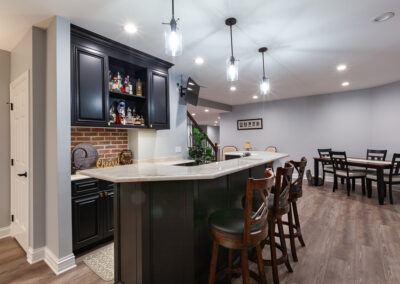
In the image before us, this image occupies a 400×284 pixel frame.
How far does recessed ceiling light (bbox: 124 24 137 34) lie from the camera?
7.31 feet

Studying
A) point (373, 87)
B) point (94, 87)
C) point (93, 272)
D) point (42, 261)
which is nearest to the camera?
point (93, 272)

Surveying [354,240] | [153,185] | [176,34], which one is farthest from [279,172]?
[354,240]

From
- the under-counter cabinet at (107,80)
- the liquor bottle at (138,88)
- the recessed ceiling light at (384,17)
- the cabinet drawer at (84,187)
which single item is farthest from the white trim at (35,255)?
the recessed ceiling light at (384,17)

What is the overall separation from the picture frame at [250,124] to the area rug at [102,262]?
19.5 ft

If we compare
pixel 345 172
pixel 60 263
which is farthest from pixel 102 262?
pixel 345 172

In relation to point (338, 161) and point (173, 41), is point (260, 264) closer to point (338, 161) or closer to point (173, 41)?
point (173, 41)

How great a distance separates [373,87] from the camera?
5.17 meters

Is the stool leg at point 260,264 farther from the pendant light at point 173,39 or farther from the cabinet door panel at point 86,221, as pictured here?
the cabinet door panel at point 86,221

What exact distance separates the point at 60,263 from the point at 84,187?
750 millimetres

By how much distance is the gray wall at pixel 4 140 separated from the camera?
8.90 feet

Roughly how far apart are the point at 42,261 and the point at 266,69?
4.24 m

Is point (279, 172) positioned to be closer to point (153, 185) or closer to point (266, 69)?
point (153, 185)

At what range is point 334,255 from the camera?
2203mm

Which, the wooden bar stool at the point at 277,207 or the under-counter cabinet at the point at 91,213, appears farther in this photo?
the under-counter cabinet at the point at 91,213
